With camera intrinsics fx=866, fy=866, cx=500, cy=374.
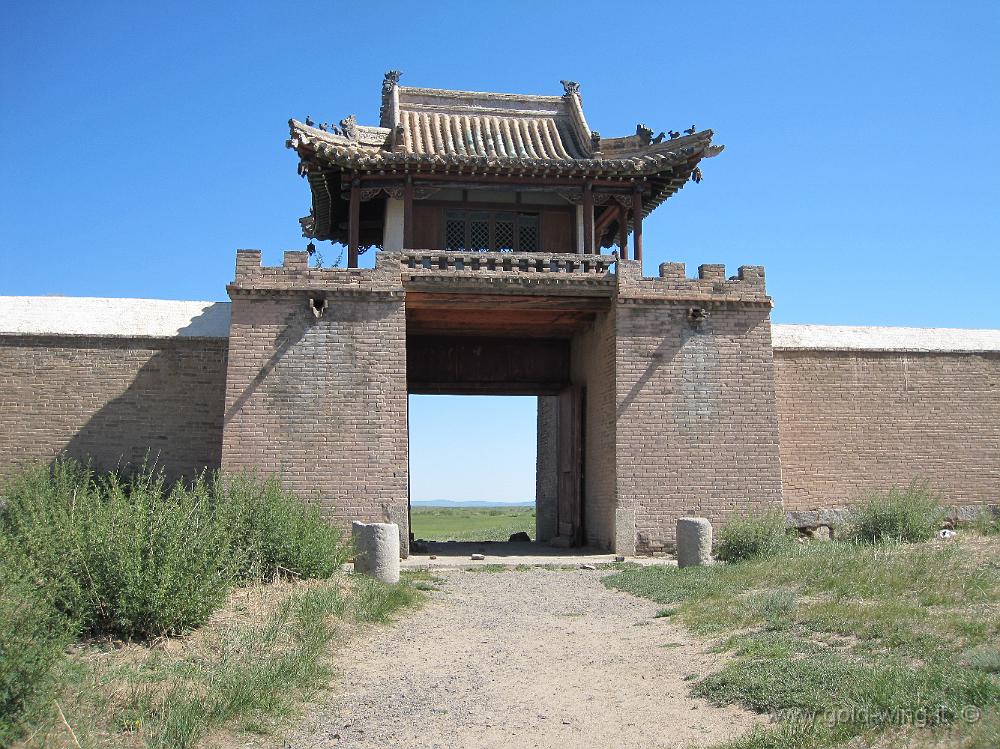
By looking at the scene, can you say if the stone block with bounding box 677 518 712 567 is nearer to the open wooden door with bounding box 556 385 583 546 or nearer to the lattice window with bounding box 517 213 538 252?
the open wooden door with bounding box 556 385 583 546

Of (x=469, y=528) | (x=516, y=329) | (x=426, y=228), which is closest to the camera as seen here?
(x=426, y=228)

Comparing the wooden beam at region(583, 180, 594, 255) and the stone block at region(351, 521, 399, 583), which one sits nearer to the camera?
the stone block at region(351, 521, 399, 583)

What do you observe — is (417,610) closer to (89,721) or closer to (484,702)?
(484,702)

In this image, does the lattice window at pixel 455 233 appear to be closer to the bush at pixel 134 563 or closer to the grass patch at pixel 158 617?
the grass patch at pixel 158 617

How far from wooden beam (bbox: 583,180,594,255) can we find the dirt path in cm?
769

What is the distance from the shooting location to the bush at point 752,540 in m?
12.2

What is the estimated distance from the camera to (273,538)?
955 cm

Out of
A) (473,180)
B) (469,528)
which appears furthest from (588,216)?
(469,528)

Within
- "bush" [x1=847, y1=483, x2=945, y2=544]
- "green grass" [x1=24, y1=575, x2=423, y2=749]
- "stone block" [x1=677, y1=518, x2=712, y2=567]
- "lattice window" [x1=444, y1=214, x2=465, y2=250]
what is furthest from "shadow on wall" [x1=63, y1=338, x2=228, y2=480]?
"bush" [x1=847, y1=483, x2=945, y2=544]

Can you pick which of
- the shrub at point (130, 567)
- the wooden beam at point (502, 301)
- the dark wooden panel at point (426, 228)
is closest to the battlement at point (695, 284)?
the wooden beam at point (502, 301)

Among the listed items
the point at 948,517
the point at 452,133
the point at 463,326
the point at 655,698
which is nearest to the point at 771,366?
the point at 948,517

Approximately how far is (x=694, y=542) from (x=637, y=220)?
6591 mm

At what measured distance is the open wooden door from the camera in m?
17.1

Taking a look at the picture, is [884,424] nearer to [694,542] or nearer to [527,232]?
[694,542]
